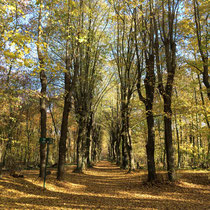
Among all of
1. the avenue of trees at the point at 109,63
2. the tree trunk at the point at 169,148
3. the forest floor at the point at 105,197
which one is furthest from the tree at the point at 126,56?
the forest floor at the point at 105,197

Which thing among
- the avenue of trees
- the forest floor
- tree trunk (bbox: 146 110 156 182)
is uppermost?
the avenue of trees

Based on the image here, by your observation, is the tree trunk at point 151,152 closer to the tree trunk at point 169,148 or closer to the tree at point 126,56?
the tree trunk at point 169,148

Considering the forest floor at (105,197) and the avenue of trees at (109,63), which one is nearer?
the forest floor at (105,197)

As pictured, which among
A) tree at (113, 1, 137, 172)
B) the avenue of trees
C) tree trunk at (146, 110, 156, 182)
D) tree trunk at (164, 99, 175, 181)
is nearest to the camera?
the avenue of trees

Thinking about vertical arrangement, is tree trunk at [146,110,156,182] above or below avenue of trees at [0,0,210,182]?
below

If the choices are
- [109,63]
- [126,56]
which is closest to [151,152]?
[126,56]

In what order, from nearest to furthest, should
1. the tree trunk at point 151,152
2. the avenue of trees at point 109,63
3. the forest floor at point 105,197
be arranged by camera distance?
1. the forest floor at point 105,197
2. the avenue of trees at point 109,63
3. the tree trunk at point 151,152

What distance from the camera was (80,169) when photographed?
1598 cm

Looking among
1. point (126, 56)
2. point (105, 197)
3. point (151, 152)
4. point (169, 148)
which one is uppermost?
point (126, 56)

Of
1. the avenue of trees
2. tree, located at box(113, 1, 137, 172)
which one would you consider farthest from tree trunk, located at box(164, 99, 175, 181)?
tree, located at box(113, 1, 137, 172)

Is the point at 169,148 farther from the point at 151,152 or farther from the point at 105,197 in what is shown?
the point at 105,197

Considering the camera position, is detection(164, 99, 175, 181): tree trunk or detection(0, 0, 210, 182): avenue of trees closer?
detection(0, 0, 210, 182): avenue of trees

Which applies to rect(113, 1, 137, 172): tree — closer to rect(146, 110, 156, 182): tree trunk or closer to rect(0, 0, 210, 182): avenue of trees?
rect(0, 0, 210, 182): avenue of trees

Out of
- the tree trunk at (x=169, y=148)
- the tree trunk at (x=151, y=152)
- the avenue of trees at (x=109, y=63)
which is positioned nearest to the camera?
the avenue of trees at (x=109, y=63)
